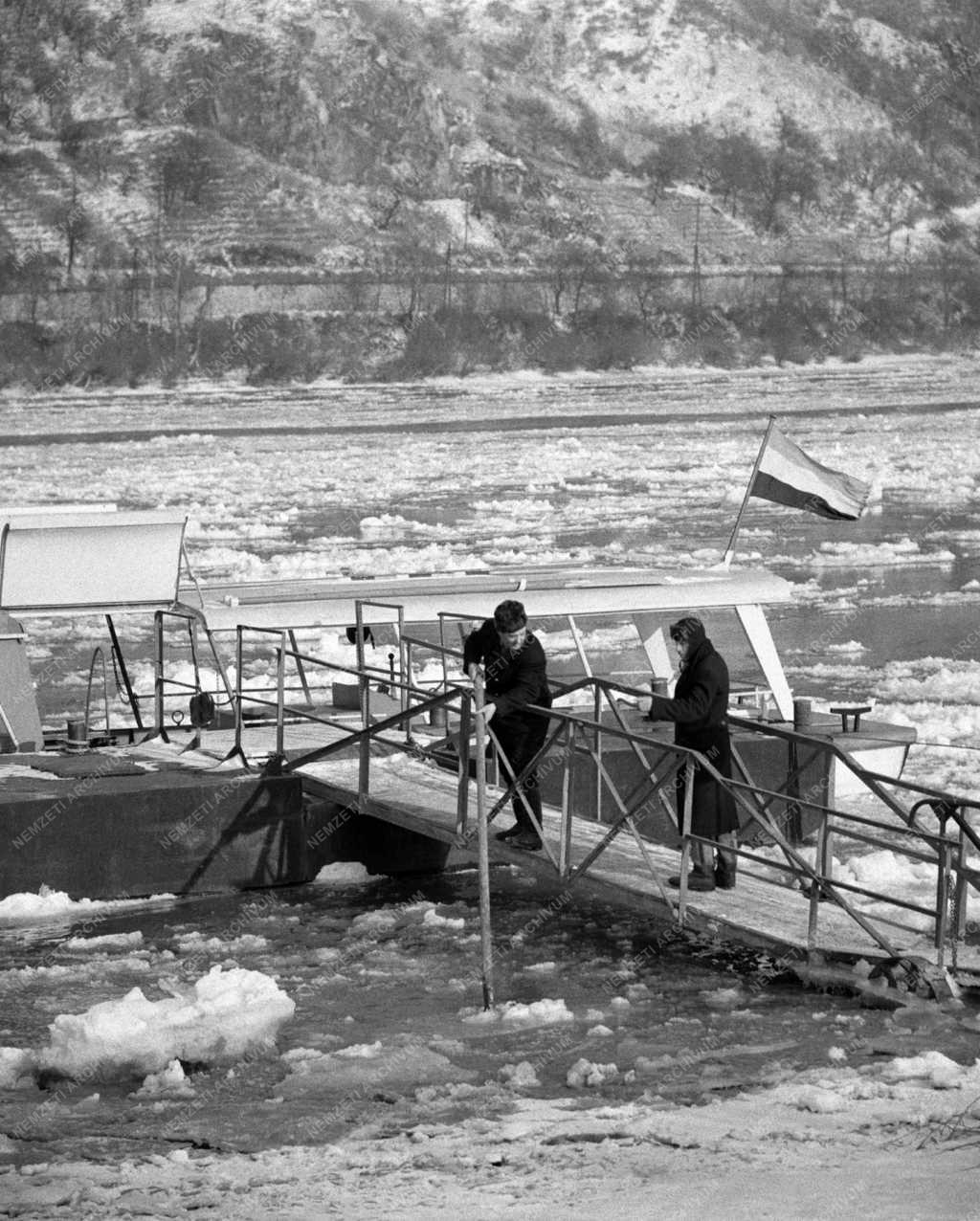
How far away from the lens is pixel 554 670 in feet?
60.7

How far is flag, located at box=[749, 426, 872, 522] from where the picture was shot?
51.8 ft

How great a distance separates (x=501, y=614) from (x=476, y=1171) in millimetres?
3781

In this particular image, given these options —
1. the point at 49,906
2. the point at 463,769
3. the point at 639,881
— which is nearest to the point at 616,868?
the point at 639,881

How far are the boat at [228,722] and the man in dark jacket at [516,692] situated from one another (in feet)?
1.93

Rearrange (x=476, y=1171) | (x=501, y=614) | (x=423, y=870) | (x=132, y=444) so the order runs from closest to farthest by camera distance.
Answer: (x=476, y=1171), (x=501, y=614), (x=423, y=870), (x=132, y=444)

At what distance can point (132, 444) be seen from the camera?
153 feet

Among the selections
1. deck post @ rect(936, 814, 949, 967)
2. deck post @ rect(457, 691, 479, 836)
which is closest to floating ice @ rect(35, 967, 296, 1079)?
deck post @ rect(457, 691, 479, 836)

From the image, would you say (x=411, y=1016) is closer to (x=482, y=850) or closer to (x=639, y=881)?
(x=482, y=850)

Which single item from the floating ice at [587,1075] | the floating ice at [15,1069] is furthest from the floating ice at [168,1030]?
the floating ice at [587,1075]

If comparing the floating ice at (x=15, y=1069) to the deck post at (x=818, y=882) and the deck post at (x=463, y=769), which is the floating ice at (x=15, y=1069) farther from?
the deck post at (x=818, y=882)

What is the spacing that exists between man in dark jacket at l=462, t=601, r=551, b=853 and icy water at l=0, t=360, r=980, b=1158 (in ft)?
2.24

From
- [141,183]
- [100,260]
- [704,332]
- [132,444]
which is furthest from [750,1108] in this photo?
[141,183]

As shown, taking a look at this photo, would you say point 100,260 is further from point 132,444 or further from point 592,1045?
point 592,1045

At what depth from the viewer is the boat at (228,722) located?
12.2 meters
